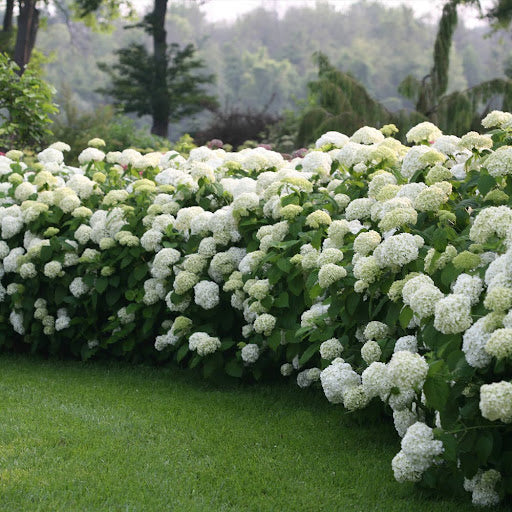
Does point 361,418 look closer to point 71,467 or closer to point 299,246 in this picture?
point 299,246

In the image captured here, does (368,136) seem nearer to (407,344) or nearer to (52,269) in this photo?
(407,344)

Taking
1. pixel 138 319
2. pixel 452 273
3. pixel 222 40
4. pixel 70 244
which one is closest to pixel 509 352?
pixel 452 273

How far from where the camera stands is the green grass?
2926 millimetres

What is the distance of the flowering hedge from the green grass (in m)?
0.22

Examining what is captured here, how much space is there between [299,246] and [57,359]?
7.80 ft

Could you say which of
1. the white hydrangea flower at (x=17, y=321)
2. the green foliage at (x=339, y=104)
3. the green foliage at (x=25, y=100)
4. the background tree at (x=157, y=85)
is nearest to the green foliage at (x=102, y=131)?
the background tree at (x=157, y=85)

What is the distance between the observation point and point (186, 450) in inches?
136

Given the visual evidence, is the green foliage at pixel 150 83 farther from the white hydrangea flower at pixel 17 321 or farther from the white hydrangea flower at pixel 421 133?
the white hydrangea flower at pixel 421 133

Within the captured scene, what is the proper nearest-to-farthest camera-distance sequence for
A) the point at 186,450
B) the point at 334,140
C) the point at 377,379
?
1. the point at 377,379
2. the point at 186,450
3. the point at 334,140

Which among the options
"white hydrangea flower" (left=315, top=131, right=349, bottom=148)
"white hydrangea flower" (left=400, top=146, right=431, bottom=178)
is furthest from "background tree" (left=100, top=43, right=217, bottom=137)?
"white hydrangea flower" (left=400, top=146, right=431, bottom=178)

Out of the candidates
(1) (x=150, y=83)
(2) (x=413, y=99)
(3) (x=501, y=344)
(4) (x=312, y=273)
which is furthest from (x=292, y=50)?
(3) (x=501, y=344)

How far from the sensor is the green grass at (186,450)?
2926 mm

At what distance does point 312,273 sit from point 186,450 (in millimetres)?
1071

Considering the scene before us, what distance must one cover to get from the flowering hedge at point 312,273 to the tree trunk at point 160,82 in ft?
69.6
